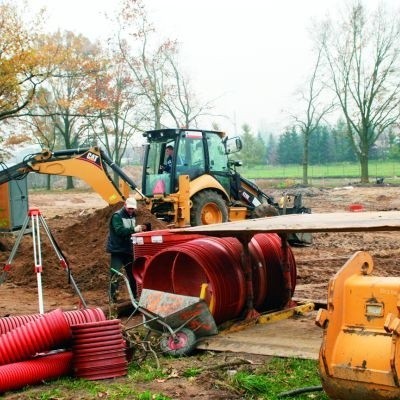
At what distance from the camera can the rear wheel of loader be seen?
16078mm

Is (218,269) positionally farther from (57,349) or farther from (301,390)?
(301,390)

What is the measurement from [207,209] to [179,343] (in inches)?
329

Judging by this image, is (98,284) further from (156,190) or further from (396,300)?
(396,300)

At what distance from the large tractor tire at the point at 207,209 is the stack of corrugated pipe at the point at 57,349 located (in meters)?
8.59

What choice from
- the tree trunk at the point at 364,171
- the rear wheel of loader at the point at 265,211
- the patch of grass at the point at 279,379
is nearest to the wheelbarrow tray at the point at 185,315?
the patch of grass at the point at 279,379

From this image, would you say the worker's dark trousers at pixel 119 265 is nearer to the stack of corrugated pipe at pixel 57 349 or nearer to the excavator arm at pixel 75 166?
the stack of corrugated pipe at pixel 57 349

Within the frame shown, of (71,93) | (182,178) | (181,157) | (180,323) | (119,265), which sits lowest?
(180,323)

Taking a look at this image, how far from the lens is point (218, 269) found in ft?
26.5

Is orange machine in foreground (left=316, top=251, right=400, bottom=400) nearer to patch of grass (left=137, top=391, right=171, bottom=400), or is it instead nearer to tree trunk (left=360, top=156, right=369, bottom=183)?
patch of grass (left=137, top=391, right=171, bottom=400)

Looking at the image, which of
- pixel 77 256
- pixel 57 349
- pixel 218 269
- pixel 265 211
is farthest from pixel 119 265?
pixel 265 211

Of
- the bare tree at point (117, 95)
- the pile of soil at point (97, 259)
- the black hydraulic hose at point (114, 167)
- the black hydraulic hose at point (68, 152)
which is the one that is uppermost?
the bare tree at point (117, 95)

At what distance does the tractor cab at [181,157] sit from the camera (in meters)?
15.4

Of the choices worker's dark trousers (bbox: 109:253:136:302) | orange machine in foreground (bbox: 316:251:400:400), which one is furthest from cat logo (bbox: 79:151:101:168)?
orange machine in foreground (bbox: 316:251:400:400)

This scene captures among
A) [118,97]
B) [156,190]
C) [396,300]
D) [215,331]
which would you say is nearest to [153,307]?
[215,331]
